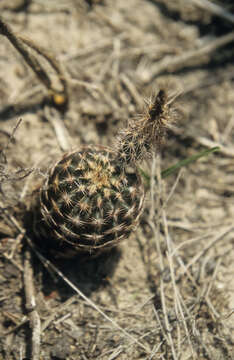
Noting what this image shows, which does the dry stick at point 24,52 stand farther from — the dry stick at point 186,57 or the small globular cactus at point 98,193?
the dry stick at point 186,57

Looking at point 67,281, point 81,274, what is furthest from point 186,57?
point 67,281

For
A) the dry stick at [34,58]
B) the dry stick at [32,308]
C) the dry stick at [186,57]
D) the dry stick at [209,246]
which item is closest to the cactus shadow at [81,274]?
the dry stick at [32,308]

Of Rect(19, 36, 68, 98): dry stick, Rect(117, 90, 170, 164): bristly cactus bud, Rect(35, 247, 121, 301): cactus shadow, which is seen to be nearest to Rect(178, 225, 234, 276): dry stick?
Rect(35, 247, 121, 301): cactus shadow

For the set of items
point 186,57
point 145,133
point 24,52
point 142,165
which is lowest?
point 145,133

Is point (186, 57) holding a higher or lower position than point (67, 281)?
higher

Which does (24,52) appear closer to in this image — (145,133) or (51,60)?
(51,60)
